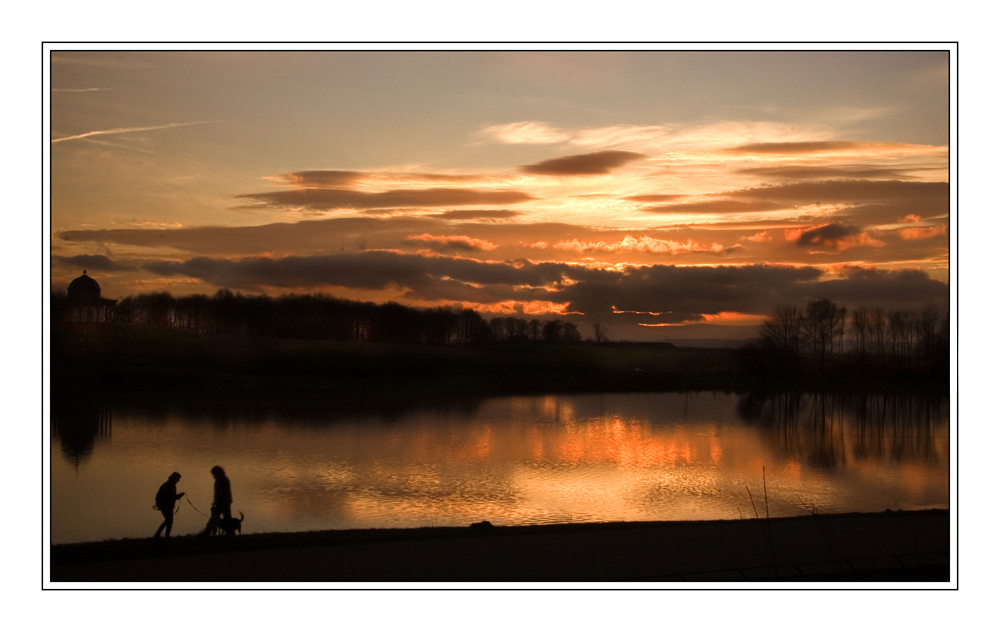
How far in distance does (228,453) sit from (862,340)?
4119 centimetres

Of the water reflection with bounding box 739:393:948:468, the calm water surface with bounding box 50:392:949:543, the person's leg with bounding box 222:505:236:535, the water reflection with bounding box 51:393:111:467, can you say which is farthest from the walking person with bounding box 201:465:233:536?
the water reflection with bounding box 739:393:948:468

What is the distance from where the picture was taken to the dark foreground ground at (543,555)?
1069 cm

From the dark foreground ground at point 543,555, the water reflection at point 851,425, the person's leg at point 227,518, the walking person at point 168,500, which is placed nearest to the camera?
the dark foreground ground at point 543,555

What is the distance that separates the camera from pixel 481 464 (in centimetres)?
3123

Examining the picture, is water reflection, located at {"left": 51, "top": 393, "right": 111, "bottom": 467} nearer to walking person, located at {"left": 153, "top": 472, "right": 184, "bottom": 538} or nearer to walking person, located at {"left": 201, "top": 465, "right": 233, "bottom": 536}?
walking person, located at {"left": 153, "top": 472, "right": 184, "bottom": 538}

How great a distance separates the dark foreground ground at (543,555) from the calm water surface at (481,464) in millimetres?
5525

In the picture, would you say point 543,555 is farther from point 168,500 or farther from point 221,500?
point 168,500

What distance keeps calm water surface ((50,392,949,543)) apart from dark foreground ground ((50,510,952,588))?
5.52 meters

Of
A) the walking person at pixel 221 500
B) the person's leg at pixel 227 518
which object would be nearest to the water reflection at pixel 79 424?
the walking person at pixel 221 500

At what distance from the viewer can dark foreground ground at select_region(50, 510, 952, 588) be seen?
10688mm

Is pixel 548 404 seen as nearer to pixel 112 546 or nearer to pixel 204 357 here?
pixel 204 357

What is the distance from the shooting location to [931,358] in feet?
149

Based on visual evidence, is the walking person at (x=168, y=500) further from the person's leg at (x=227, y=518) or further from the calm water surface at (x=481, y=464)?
the calm water surface at (x=481, y=464)

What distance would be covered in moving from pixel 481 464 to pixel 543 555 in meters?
19.5
